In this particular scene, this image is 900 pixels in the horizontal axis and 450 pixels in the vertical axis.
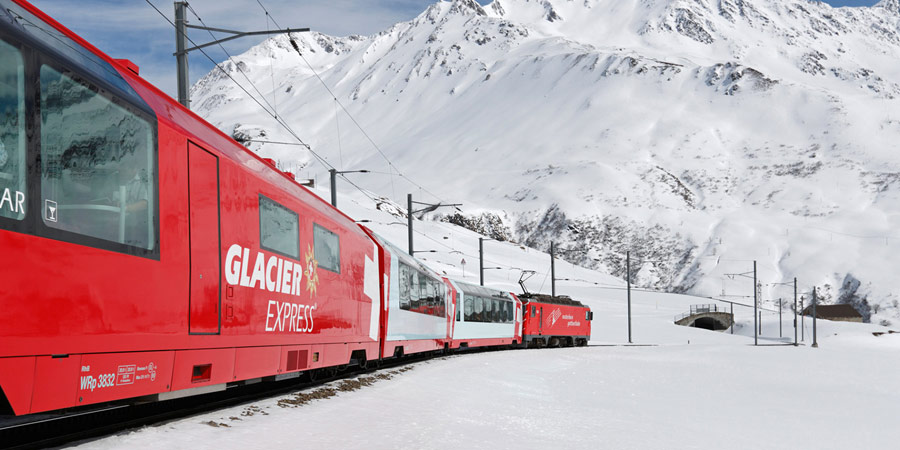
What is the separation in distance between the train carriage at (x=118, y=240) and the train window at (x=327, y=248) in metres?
2.17

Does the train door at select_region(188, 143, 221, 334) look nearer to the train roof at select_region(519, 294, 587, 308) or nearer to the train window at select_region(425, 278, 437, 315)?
the train window at select_region(425, 278, 437, 315)

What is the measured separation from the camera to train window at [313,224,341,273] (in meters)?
15.6

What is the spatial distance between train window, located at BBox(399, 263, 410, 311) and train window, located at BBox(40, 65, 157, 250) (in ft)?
50.1

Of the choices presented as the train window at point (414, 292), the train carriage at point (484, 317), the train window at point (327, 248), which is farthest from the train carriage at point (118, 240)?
the train carriage at point (484, 317)

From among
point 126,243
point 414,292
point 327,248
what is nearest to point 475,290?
point 414,292

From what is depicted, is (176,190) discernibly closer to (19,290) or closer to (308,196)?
(19,290)

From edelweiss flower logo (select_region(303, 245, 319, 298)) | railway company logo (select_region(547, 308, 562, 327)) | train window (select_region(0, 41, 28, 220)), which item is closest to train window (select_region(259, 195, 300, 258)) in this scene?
edelweiss flower logo (select_region(303, 245, 319, 298))

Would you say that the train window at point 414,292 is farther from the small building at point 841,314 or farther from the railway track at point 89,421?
the small building at point 841,314

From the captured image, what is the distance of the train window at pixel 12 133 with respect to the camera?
6.70 metres

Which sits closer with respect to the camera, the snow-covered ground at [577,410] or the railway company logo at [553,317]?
the snow-covered ground at [577,410]

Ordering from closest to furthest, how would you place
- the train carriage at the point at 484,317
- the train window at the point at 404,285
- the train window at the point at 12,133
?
1. the train window at the point at 12,133
2. the train window at the point at 404,285
3. the train carriage at the point at 484,317

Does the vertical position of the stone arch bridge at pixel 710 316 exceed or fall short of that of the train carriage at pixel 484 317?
it falls short

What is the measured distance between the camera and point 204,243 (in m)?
10.2

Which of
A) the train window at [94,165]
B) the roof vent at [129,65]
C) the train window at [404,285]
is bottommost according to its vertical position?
the train window at [404,285]
